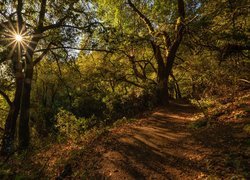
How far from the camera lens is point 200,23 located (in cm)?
902

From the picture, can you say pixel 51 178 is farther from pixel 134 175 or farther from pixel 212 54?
pixel 212 54

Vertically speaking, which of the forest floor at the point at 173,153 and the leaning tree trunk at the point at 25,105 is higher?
the leaning tree trunk at the point at 25,105

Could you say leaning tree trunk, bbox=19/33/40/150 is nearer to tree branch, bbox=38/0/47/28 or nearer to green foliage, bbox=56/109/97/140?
tree branch, bbox=38/0/47/28

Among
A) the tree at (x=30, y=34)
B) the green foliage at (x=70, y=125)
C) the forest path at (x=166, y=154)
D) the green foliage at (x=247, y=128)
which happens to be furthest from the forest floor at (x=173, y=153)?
the tree at (x=30, y=34)

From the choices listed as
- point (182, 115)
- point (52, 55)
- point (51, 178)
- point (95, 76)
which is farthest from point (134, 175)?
point (95, 76)

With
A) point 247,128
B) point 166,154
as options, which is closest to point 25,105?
point 166,154

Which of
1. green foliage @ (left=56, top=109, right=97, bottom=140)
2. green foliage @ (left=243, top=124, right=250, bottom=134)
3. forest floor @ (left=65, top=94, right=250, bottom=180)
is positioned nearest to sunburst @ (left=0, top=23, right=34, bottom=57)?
green foliage @ (left=56, top=109, right=97, bottom=140)

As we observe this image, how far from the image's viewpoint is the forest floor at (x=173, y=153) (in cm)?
648

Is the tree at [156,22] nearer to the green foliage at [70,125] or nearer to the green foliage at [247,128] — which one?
the green foliage at [70,125]

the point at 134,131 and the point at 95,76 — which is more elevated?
the point at 95,76

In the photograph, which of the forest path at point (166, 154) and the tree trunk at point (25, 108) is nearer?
the forest path at point (166, 154)

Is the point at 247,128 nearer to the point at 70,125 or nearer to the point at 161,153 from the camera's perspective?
the point at 161,153

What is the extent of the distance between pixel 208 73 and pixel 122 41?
13.6 ft

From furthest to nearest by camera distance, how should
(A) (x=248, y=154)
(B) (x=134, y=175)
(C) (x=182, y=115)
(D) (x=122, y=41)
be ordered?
(C) (x=182, y=115)
(D) (x=122, y=41)
(B) (x=134, y=175)
(A) (x=248, y=154)
